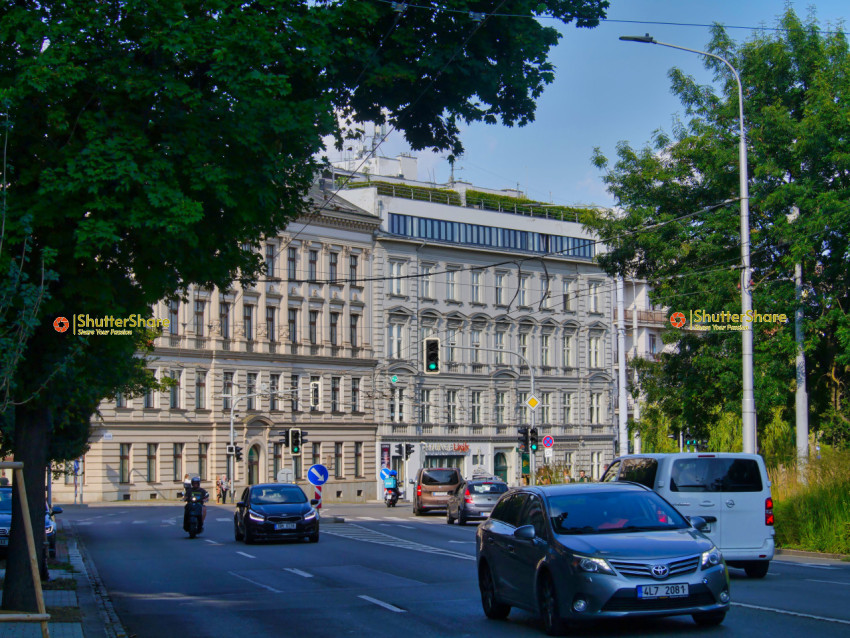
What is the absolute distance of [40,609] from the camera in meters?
9.52

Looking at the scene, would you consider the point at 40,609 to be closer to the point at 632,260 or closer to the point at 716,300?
the point at 716,300

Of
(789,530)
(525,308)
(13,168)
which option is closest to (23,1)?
(13,168)

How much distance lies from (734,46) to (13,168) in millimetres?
23314

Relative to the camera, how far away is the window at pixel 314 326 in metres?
70.8

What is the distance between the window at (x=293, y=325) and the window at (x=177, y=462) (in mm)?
9381

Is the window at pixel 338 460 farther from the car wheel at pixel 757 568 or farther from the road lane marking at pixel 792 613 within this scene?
the road lane marking at pixel 792 613

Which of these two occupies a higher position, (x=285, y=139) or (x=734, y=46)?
(x=734, y=46)

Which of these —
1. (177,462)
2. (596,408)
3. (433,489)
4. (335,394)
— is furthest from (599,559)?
(596,408)

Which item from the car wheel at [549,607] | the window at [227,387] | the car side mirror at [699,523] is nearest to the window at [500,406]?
the window at [227,387]

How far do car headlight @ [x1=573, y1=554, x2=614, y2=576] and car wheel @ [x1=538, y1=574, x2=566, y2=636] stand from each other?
505mm

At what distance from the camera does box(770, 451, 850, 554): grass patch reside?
73.8 feet

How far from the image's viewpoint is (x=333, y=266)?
7131 centimetres

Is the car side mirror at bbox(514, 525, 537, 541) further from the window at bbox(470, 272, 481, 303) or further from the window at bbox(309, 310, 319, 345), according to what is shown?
the window at bbox(470, 272, 481, 303)

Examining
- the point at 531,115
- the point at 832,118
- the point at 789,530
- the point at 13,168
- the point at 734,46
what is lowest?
the point at 789,530
